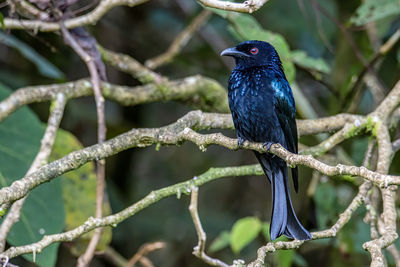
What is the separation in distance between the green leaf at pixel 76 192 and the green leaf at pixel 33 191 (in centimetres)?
29

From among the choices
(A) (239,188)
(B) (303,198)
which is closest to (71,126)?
(A) (239,188)

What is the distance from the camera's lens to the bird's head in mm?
3545

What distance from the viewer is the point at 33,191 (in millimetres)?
3227

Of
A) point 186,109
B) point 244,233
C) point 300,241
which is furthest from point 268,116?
point 186,109

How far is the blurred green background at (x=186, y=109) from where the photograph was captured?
4.01 m

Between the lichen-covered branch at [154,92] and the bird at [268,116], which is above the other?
the lichen-covered branch at [154,92]

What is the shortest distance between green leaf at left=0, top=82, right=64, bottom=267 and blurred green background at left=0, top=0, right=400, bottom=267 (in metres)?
0.04

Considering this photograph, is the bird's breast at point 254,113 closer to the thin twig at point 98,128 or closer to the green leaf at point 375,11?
the thin twig at point 98,128

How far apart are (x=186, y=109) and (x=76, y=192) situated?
2.71m

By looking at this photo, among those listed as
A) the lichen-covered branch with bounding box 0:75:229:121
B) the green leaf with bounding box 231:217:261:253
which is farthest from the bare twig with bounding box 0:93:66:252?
the green leaf with bounding box 231:217:261:253

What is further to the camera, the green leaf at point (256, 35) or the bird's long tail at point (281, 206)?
the green leaf at point (256, 35)

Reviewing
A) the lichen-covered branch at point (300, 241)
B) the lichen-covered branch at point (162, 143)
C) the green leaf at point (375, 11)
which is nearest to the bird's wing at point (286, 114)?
the lichen-covered branch at point (162, 143)

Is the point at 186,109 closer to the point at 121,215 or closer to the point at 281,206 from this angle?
the point at 281,206

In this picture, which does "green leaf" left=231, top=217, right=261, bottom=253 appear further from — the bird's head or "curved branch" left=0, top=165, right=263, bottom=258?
the bird's head
